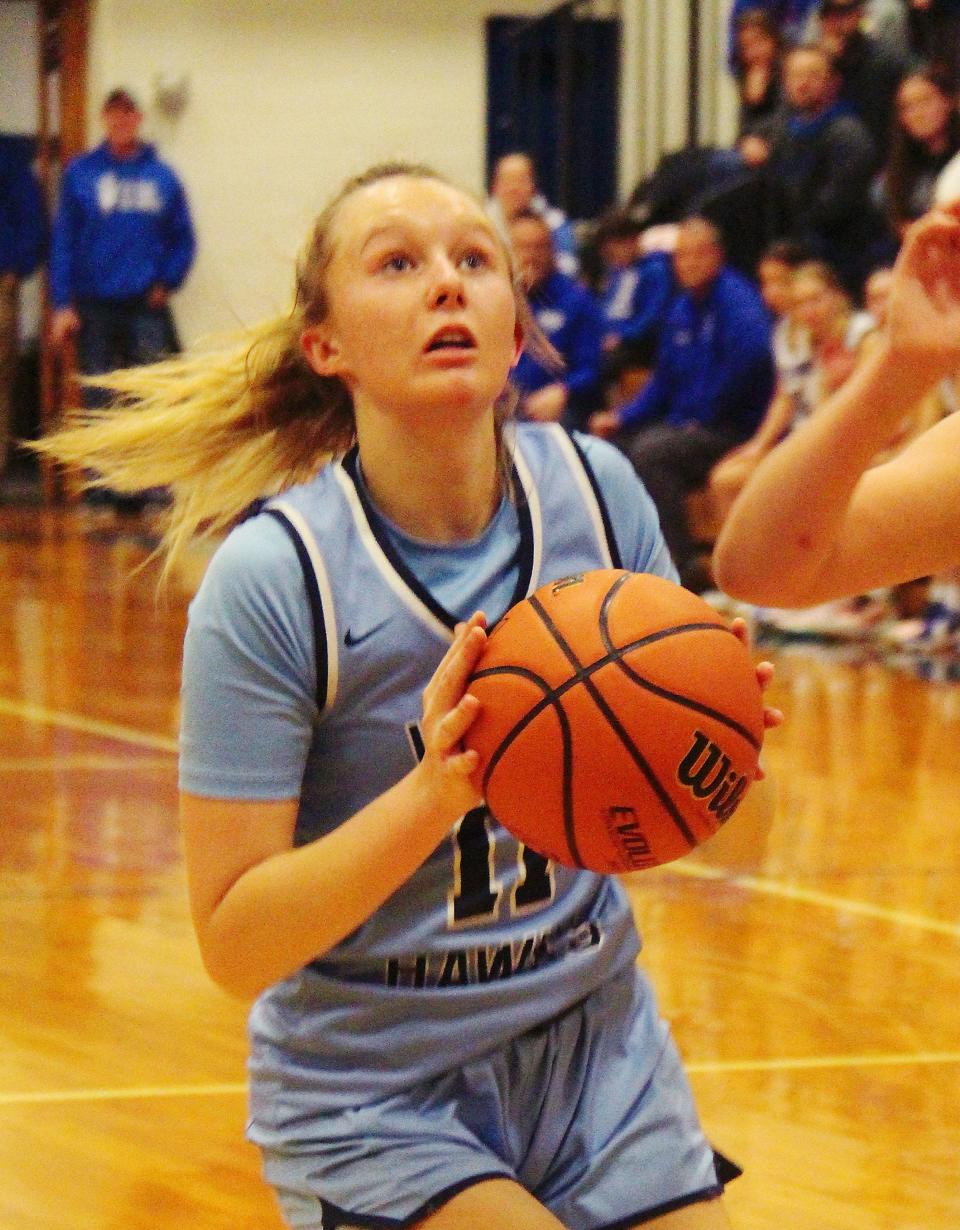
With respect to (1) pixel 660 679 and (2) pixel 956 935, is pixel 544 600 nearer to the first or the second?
(1) pixel 660 679

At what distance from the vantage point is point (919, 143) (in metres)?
6.87

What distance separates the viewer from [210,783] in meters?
1.69

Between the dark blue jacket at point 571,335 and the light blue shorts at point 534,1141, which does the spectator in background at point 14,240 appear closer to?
the dark blue jacket at point 571,335

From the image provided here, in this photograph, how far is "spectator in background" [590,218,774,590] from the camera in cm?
722

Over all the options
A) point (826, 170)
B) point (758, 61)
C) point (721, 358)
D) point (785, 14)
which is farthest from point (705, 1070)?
point (785, 14)

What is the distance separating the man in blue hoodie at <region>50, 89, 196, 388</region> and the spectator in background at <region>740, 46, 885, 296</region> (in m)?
4.28

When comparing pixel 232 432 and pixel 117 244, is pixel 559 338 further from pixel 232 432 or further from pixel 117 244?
pixel 232 432

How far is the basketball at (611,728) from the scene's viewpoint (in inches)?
61.3

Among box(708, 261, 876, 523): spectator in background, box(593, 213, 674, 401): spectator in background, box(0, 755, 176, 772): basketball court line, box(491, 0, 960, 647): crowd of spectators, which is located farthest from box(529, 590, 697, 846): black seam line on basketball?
box(593, 213, 674, 401): spectator in background

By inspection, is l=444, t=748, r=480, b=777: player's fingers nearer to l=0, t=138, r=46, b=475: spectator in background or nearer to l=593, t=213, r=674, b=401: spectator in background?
l=593, t=213, r=674, b=401: spectator in background

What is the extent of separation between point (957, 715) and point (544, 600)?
12.5ft

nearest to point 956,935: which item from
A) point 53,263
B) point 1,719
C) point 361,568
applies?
point 361,568

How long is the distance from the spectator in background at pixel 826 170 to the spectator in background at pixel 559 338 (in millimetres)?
920

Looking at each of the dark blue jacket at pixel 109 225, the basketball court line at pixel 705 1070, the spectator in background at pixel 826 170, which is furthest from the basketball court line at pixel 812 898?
the dark blue jacket at pixel 109 225
